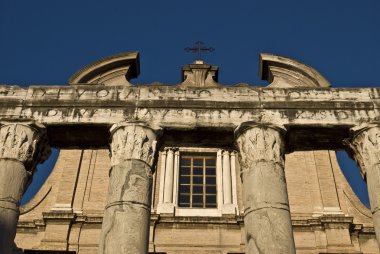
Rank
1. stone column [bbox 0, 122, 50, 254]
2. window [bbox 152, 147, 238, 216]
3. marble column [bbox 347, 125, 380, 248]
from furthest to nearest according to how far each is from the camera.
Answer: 1. window [bbox 152, 147, 238, 216]
2. marble column [bbox 347, 125, 380, 248]
3. stone column [bbox 0, 122, 50, 254]

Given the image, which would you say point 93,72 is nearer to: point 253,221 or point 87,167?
point 87,167

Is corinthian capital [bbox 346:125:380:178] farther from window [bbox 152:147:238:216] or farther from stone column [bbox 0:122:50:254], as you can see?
stone column [bbox 0:122:50:254]

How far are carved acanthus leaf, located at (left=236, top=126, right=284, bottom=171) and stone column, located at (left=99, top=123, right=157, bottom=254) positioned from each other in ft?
6.80

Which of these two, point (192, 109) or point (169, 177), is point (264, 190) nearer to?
point (192, 109)

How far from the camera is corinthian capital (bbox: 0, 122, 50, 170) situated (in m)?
13.2

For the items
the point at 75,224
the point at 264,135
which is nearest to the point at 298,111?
the point at 264,135

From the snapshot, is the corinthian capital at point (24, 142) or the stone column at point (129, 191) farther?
the corinthian capital at point (24, 142)

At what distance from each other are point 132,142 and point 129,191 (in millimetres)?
1430

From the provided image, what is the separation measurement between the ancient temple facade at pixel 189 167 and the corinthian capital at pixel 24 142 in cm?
3

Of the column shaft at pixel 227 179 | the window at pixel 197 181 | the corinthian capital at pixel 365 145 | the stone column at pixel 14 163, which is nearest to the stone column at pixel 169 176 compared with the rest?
the window at pixel 197 181

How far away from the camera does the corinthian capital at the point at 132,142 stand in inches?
515

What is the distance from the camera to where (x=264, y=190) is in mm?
12359

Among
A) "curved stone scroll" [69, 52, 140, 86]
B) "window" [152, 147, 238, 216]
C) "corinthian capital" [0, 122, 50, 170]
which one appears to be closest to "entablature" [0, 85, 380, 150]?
"corinthian capital" [0, 122, 50, 170]

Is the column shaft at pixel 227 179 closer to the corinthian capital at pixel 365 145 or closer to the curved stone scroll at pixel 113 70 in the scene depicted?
the curved stone scroll at pixel 113 70
